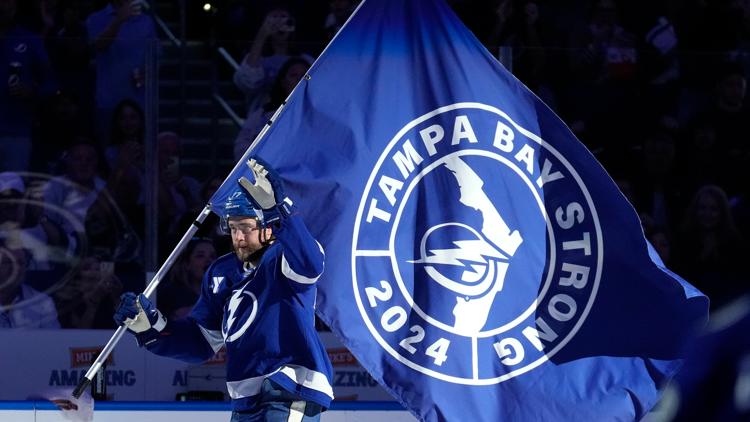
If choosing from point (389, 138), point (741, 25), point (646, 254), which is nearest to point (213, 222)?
point (389, 138)

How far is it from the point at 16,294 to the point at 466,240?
9.93 ft

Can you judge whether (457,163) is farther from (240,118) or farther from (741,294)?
(741,294)

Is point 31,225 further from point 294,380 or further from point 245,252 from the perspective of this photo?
point 294,380

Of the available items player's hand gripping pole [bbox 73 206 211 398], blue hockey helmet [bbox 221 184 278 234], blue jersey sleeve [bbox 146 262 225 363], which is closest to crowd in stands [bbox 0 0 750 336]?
player's hand gripping pole [bbox 73 206 211 398]

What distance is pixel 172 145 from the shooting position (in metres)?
8.77

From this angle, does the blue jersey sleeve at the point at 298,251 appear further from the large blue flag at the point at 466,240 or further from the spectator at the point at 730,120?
the spectator at the point at 730,120

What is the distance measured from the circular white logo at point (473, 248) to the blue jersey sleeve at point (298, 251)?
960 mm

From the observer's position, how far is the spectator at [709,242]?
355 inches

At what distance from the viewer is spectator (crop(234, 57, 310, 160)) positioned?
8.80 meters

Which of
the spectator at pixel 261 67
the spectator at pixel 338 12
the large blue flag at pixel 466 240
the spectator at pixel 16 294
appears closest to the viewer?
the large blue flag at pixel 466 240

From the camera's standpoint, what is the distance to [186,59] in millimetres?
9188

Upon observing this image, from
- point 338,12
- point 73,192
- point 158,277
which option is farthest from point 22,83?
point 158,277

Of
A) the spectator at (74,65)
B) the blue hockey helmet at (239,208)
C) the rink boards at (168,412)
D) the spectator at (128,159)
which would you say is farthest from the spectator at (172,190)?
the blue hockey helmet at (239,208)

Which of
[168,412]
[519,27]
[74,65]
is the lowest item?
[168,412]
